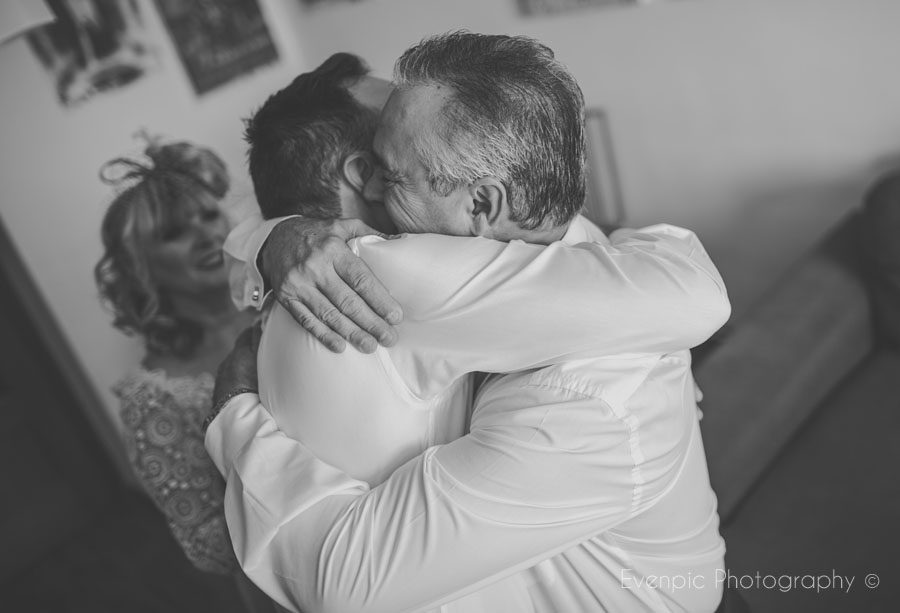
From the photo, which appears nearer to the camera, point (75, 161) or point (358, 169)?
point (358, 169)

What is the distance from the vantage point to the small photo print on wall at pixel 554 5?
256cm

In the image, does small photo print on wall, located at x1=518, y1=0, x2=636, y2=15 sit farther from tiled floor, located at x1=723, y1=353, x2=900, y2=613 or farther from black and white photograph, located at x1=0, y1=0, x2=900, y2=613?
tiled floor, located at x1=723, y1=353, x2=900, y2=613

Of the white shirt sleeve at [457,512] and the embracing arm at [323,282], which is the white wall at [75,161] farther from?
the white shirt sleeve at [457,512]

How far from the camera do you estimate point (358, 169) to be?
112 cm

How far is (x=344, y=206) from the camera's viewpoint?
1140 mm

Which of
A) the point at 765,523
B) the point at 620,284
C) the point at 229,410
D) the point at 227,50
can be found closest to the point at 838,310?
the point at 765,523

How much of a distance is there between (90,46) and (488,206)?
2570mm

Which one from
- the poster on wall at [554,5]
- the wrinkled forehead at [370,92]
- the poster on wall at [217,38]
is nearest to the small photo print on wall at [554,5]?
the poster on wall at [554,5]

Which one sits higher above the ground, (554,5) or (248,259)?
(554,5)

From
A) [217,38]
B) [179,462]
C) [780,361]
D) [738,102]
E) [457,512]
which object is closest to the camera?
[457,512]

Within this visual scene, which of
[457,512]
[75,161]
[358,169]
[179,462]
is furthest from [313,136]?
[75,161]

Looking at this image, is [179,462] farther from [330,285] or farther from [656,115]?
[656,115]

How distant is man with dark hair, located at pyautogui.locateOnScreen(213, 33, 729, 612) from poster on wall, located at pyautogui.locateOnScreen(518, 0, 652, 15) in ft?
5.79

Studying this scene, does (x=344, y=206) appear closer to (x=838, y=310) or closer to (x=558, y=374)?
(x=558, y=374)
